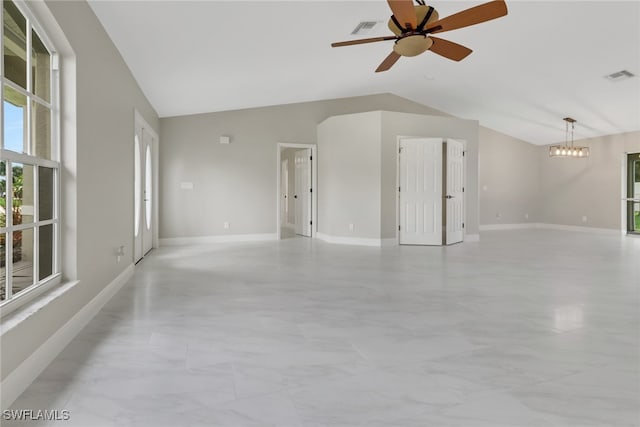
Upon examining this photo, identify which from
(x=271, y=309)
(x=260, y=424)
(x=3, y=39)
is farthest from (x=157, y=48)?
(x=260, y=424)

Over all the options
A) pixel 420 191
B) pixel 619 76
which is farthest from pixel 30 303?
pixel 619 76

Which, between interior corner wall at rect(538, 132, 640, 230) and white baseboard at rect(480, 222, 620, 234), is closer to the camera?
interior corner wall at rect(538, 132, 640, 230)

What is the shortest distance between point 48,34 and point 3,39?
680 millimetres

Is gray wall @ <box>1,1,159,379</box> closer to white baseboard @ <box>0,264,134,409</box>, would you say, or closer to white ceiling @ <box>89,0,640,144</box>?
white baseboard @ <box>0,264,134,409</box>

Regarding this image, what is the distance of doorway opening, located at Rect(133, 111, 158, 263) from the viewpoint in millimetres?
5816

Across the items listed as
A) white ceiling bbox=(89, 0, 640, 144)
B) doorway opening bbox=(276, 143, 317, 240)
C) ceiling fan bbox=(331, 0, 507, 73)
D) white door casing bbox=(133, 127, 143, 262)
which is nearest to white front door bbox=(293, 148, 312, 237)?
doorway opening bbox=(276, 143, 317, 240)

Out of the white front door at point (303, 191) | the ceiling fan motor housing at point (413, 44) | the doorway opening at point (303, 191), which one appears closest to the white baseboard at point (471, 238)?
the doorway opening at point (303, 191)

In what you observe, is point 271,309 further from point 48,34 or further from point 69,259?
point 48,34

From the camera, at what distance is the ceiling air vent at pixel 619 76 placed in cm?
634

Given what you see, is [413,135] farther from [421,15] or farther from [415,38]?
[421,15]

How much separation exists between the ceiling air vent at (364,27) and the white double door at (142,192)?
3.13m

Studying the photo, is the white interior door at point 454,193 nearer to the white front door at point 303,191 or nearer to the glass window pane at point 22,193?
the white front door at point 303,191

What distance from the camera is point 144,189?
6.32 metres

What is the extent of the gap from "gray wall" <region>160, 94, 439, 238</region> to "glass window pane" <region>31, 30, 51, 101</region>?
17.0 feet
